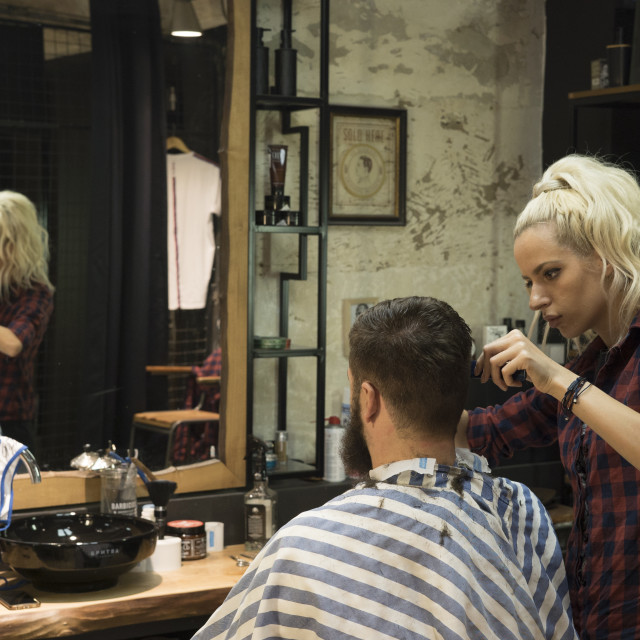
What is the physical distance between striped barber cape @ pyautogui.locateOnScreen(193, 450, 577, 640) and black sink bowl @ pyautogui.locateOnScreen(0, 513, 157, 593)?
0.78 metres

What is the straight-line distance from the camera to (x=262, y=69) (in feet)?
9.18

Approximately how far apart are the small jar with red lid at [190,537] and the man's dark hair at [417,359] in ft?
4.15

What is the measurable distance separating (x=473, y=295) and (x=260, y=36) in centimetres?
119

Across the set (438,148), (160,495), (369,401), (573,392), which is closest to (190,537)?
(160,495)

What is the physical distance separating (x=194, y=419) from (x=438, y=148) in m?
1.29

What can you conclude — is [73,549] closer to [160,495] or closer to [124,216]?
[160,495]

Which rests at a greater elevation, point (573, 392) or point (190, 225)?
point (190, 225)

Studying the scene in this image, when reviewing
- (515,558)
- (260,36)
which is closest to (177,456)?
(260,36)

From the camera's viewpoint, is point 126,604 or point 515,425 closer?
point 515,425

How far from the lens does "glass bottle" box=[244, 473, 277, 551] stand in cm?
271

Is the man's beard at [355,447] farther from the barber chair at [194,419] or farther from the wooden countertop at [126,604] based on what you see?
the barber chair at [194,419]

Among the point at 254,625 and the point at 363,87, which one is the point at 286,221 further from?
the point at 254,625

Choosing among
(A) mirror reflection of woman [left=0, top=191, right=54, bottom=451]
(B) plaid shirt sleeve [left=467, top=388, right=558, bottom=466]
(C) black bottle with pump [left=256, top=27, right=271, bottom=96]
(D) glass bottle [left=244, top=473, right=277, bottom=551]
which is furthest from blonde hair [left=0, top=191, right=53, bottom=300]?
(B) plaid shirt sleeve [left=467, top=388, right=558, bottom=466]

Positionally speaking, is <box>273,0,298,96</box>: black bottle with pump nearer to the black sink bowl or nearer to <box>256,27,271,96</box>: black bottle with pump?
<box>256,27,271,96</box>: black bottle with pump
